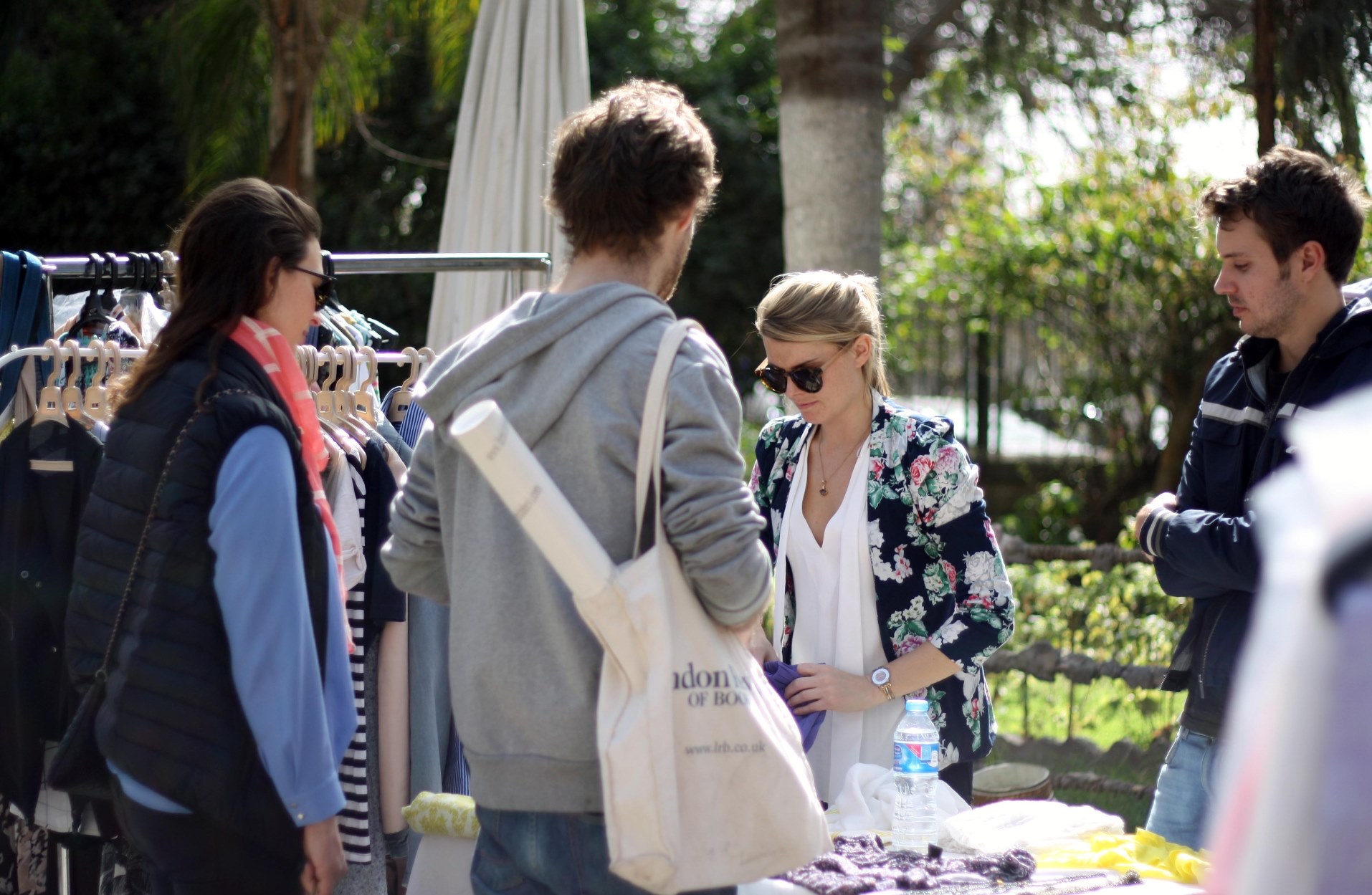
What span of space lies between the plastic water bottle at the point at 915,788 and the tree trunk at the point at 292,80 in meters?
5.67

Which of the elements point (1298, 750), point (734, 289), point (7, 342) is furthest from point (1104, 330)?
point (1298, 750)

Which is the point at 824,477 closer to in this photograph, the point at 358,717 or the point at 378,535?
the point at 378,535

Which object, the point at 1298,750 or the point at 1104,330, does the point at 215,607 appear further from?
the point at 1104,330

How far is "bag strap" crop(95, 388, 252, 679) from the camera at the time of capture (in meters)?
2.05

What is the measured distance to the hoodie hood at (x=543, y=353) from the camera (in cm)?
179

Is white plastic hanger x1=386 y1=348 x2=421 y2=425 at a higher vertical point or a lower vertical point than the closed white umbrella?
lower

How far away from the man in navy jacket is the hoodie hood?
144 cm

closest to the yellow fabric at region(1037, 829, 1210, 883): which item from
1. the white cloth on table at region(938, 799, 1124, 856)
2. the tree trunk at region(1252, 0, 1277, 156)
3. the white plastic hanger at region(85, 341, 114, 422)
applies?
the white cloth on table at region(938, 799, 1124, 856)

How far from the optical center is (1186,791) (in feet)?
9.36

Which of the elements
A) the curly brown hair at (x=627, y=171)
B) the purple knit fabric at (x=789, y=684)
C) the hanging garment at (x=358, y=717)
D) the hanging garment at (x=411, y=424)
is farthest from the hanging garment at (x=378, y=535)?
the curly brown hair at (x=627, y=171)

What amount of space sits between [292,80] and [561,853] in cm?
652

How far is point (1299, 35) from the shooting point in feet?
18.0

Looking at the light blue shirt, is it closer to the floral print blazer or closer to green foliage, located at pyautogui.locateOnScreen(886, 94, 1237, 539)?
the floral print blazer

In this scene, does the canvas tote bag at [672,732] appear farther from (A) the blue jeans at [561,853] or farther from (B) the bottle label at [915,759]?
(B) the bottle label at [915,759]
